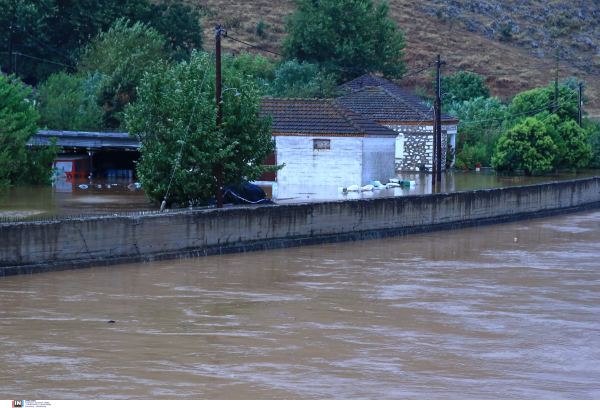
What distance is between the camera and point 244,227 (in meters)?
24.9

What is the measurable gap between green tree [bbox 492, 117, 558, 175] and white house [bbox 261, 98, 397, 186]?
1352cm

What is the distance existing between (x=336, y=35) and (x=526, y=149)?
1163 inches

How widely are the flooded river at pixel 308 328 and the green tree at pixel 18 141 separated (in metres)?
6.73

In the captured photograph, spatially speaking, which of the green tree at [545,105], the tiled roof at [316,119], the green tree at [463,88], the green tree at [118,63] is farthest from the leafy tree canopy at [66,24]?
the green tree at [545,105]

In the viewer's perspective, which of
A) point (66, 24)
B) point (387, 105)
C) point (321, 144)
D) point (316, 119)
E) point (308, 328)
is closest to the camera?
point (308, 328)

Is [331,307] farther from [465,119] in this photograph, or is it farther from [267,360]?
[465,119]

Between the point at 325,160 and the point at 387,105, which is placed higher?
the point at 387,105

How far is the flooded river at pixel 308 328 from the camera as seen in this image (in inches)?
459

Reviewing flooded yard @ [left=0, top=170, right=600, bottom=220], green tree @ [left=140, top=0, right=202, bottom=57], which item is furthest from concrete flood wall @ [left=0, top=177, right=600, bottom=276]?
green tree @ [left=140, top=0, right=202, bottom=57]

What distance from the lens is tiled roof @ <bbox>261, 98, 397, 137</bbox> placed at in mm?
38594

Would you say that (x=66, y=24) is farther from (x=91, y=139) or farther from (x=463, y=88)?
(x=463, y=88)

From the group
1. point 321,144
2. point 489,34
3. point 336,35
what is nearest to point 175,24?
point 336,35

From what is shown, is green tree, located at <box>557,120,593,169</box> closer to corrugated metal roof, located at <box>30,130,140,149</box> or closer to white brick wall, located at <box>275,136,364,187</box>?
white brick wall, located at <box>275,136,364,187</box>

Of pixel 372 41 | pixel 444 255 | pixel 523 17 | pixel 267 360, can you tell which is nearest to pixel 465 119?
pixel 372 41
